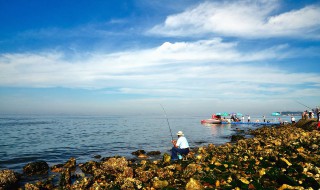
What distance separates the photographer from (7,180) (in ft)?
35.3

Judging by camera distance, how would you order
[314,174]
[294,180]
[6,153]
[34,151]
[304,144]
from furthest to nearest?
[34,151]
[6,153]
[304,144]
[314,174]
[294,180]

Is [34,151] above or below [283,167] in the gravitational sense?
below

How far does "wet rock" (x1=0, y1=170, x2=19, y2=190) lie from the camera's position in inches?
412

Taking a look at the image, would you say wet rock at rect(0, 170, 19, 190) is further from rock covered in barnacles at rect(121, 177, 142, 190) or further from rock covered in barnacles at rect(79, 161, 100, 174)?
rock covered in barnacles at rect(121, 177, 142, 190)

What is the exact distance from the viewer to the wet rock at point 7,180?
1046cm

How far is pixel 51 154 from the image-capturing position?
21.2 metres

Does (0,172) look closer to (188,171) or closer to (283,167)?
(188,171)

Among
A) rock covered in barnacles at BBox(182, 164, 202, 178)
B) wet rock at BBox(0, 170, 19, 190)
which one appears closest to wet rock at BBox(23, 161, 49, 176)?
wet rock at BBox(0, 170, 19, 190)

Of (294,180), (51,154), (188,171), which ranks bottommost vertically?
(51,154)

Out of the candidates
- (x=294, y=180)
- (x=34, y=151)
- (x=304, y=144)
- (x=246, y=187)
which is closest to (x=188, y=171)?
(x=246, y=187)

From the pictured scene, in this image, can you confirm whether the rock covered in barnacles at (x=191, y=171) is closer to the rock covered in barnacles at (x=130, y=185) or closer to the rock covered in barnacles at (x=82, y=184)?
the rock covered in barnacles at (x=130, y=185)

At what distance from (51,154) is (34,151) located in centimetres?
258

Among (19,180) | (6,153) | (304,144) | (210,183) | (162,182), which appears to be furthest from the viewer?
(6,153)

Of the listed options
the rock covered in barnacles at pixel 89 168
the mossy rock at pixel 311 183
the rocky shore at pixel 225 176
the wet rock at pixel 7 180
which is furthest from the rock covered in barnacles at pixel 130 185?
the wet rock at pixel 7 180
